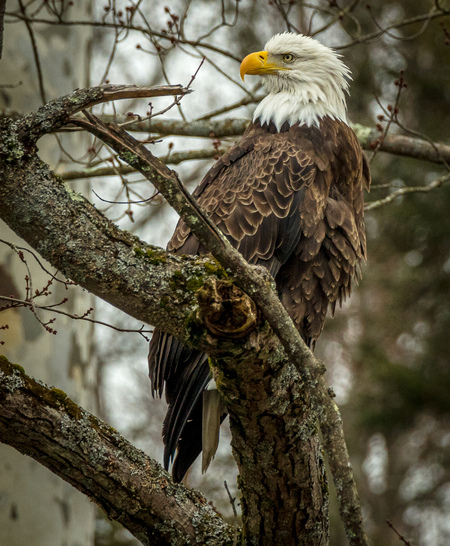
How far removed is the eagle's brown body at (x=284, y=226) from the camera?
414cm

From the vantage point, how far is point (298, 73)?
16.8 feet

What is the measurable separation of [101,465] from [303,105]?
10.3ft

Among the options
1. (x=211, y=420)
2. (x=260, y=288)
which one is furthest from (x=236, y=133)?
(x=260, y=288)

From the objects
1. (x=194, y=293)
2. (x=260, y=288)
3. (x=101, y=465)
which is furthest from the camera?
(x=101, y=465)

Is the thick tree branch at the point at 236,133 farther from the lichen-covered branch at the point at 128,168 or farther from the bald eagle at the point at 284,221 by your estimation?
the bald eagle at the point at 284,221

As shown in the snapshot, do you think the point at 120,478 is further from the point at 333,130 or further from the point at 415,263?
the point at 415,263

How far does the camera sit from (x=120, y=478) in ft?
9.47

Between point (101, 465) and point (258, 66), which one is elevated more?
point (258, 66)

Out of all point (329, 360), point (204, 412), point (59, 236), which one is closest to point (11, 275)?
point (204, 412)

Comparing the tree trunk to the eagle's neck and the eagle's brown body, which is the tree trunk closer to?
the eagle's brown body

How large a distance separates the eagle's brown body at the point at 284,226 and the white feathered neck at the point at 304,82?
0.29 m

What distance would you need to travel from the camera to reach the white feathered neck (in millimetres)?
4980

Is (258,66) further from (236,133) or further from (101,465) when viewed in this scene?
(101,465)

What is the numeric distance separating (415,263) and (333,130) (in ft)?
24.0
